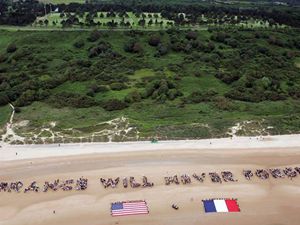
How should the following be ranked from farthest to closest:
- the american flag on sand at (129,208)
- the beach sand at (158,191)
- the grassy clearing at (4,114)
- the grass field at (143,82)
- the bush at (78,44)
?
the bush at (78,44) < the grassy clearing at (4,114) < the grass field at (143,82) < the american flag on sand at (129,208) < the beach sand at (158,191)

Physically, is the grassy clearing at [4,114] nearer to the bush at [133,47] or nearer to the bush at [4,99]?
the bush at [4,99]

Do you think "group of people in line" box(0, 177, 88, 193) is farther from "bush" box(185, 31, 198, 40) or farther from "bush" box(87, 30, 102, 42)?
"bush" box(185, 31, 198, 40)

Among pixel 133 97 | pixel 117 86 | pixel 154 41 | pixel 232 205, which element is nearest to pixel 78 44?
pixel 154 41

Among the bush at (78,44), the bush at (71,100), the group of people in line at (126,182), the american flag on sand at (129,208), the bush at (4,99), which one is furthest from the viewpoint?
the bush at (78,44)

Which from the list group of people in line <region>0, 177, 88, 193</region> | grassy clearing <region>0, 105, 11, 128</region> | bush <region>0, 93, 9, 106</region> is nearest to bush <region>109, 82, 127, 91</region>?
bush <region>0, 93, 9, 106</region>

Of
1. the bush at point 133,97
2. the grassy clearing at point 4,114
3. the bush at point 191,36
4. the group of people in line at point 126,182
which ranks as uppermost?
the bush at point 191,36

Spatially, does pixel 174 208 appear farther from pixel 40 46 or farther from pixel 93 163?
pixel 40 46

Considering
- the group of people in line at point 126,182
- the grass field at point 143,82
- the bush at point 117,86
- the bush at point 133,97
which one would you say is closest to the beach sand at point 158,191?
the group of people in line at point 126,182

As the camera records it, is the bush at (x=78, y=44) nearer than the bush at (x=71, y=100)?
No
